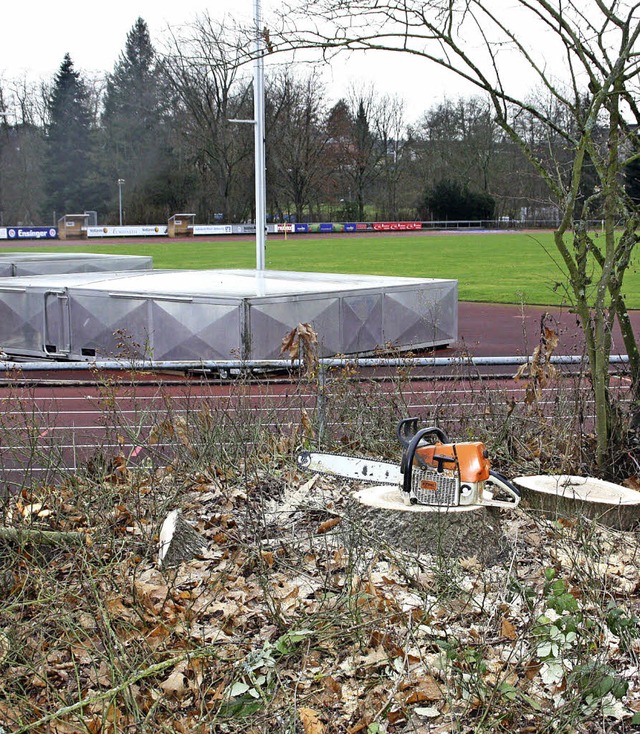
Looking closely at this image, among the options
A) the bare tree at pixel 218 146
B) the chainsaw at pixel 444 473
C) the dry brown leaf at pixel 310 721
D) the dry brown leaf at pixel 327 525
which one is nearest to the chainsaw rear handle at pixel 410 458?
the chainsaw at pixel 444 473

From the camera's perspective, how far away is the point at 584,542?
202 inches

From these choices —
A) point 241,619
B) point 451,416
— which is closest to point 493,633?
point 241,619

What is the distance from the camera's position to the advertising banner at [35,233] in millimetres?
71875

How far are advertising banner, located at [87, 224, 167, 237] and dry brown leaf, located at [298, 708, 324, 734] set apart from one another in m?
71.7

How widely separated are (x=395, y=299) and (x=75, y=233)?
58738 mm

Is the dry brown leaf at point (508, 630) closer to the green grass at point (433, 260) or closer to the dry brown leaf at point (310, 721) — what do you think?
the dry brown leaf at point (310, 721)

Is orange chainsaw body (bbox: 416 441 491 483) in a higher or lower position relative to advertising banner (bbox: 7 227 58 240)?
lower

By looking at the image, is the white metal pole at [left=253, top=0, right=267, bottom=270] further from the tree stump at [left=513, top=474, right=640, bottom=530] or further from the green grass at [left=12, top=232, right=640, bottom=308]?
the tree stump at [left=513, top=474, right=640, bottom=530]

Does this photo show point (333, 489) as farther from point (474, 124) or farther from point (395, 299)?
point (474, 124)

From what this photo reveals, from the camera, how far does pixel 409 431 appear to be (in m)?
5.98

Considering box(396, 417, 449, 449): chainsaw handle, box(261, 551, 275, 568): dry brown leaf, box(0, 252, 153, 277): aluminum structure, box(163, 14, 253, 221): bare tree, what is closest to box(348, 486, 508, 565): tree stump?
box(396, 417, 449, 449): chainsaw handle

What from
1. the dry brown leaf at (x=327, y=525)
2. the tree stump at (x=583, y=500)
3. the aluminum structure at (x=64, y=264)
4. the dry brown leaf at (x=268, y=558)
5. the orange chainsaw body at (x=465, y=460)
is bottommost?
the dry brown leaf at (x=268, y=558)

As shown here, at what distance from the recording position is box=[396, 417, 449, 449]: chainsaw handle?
5.34m

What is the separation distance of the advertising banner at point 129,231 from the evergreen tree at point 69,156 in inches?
336
